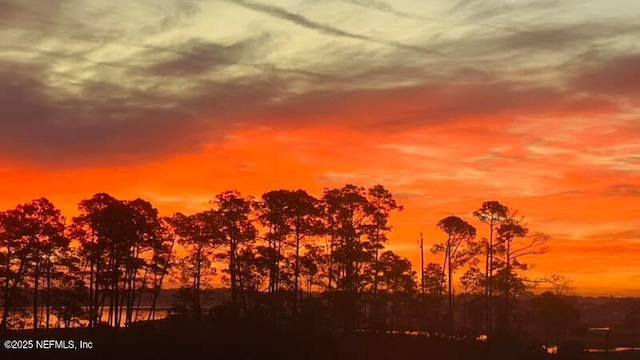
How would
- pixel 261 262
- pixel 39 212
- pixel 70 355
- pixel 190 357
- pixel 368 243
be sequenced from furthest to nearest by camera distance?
1. pixel 368 243
2. pixel 261 262
3. pixel 39 212
4. pixel 190 357
5. pixel 70 355

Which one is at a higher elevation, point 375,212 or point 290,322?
point 375,212

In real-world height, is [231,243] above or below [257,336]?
above

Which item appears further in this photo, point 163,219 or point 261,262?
point 163,219

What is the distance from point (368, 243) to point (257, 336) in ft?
52.9

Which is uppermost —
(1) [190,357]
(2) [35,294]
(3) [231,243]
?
(3) [231,243]

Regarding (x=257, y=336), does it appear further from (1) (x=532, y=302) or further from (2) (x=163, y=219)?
(1) (x=532, y=302)

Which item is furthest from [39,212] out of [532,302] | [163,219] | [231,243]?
[532,302]

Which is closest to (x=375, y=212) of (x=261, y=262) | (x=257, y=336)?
(x=261, y=262)

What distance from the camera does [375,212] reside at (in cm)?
6594

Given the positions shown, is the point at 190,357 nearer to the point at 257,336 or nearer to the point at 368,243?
the point at 257,336

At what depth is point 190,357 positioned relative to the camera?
49.1 meters

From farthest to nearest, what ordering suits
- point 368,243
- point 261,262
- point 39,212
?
point 368,243 < point 261,262 < point 39,212

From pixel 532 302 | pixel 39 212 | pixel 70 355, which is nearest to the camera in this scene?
pixel 70 355

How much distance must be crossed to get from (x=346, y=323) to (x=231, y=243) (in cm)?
1262
